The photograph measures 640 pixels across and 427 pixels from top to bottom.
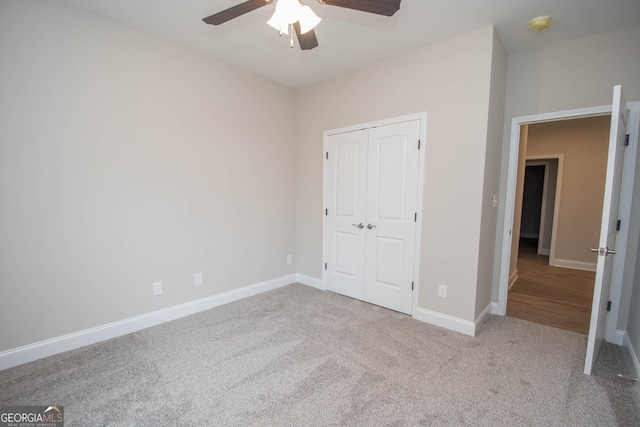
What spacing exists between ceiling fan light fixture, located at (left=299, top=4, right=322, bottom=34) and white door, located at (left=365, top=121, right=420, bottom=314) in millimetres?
1599

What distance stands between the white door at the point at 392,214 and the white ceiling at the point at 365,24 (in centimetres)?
85

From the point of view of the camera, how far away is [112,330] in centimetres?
246

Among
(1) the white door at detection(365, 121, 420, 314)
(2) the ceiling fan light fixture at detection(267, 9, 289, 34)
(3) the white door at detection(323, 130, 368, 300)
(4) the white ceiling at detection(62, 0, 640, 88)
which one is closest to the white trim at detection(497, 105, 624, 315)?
(4) the white ceiling at detection(62, 0, 640, 88)

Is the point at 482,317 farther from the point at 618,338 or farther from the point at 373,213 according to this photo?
the point at 373,213

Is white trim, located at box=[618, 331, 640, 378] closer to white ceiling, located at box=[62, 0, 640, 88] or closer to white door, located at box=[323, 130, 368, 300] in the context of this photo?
white door, located at box=[323, 130, 368, 300]

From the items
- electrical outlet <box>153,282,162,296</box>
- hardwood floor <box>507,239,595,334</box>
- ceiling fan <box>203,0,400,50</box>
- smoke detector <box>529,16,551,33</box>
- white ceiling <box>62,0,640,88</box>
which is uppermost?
white ceiling <box>62,0,640,88</box>

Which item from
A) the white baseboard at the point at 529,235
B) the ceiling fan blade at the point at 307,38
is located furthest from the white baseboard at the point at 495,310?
the white baseboard at the point at 529,235

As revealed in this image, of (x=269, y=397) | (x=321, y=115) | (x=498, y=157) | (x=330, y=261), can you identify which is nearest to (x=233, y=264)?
(x=330, y=261)

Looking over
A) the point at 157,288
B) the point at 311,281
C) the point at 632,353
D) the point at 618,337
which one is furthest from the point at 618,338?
the point at 157,288

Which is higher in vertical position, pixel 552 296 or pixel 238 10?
pixel 238 10

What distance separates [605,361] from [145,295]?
4.05 m

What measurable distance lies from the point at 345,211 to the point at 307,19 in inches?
87.9

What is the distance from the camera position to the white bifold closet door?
2.95 m

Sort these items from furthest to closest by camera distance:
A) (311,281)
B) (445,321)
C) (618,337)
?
1. (311,281)
2. (445,321)
3. (618,337)
